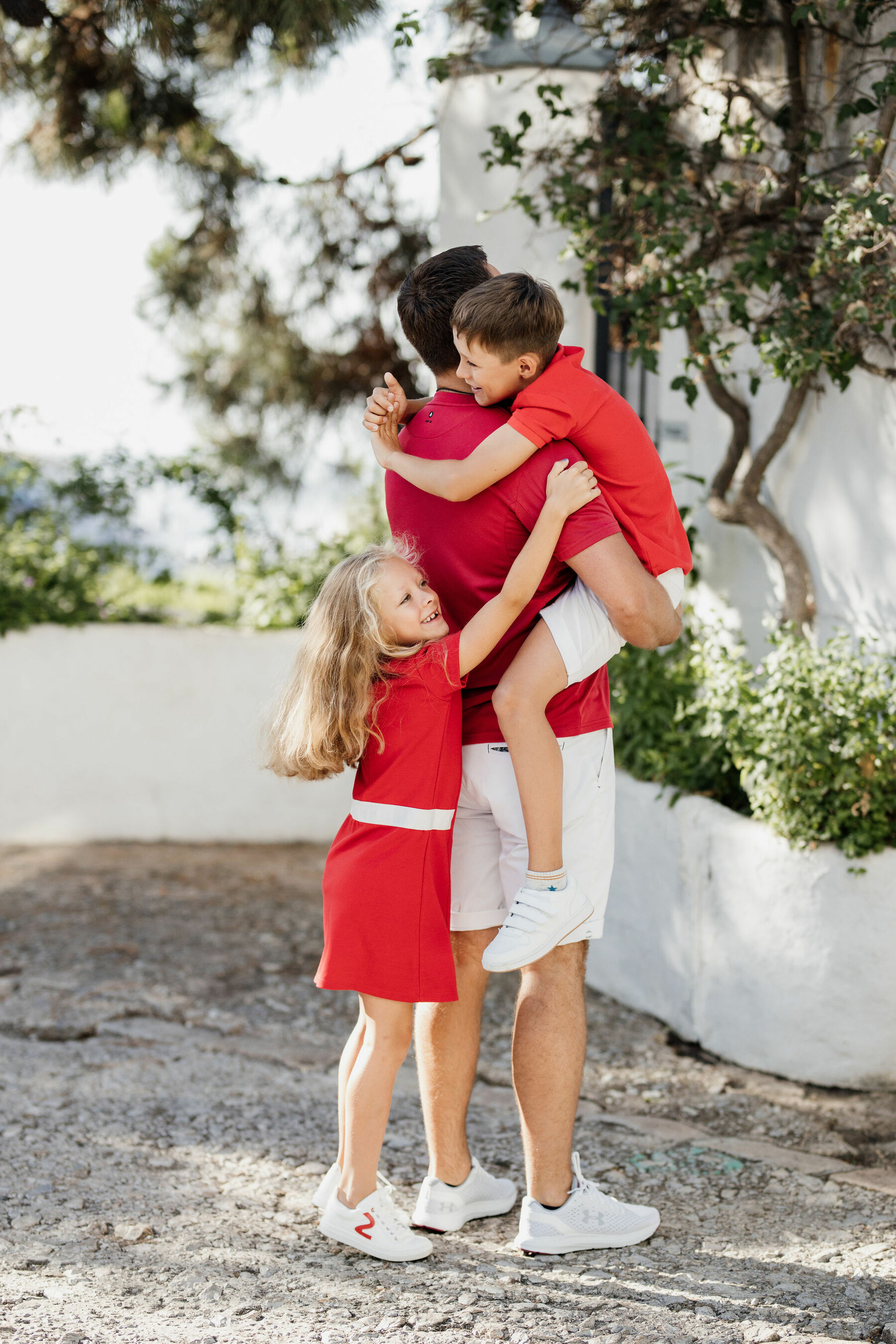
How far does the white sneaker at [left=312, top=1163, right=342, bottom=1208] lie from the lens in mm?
2393

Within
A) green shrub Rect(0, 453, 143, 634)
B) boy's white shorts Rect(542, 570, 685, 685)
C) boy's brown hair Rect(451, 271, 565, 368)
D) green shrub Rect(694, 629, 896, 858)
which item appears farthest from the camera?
green shrub Rect(0, 453, 143, 634)

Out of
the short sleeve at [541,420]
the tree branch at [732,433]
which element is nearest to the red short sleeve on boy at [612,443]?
the short sleeve at [541,420]

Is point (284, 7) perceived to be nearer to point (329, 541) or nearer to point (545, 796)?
point (329, 541)

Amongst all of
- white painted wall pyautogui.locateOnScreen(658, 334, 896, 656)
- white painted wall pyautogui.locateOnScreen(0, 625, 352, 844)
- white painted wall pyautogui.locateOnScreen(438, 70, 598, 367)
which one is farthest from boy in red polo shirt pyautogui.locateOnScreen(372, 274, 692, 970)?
white painted wall pyautogui.locateOnScreen(0, 625, 352, 844)

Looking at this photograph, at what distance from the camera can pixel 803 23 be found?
371 cm

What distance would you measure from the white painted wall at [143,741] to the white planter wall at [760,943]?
93.1 inches

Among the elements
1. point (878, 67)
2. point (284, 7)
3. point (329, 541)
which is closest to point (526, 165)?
point (284, 7)

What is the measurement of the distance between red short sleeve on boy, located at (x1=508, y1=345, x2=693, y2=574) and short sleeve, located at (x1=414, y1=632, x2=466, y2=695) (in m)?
0.39

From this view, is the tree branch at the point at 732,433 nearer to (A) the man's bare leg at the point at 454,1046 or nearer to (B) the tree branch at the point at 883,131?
(B) the tree branch at the point at 883,131

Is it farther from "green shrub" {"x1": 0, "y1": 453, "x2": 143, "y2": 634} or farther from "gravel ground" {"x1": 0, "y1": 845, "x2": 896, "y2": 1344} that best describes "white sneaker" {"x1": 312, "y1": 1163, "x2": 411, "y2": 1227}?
"green shrub" {"x1": 0, "y1": 453, "x2": 143, "y2": 634}

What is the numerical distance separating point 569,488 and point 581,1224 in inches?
56.1

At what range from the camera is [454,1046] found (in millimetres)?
2445

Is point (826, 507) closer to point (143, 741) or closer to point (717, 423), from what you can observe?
point (717, 423)

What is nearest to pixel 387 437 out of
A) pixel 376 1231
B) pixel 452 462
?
pixel 452 462
